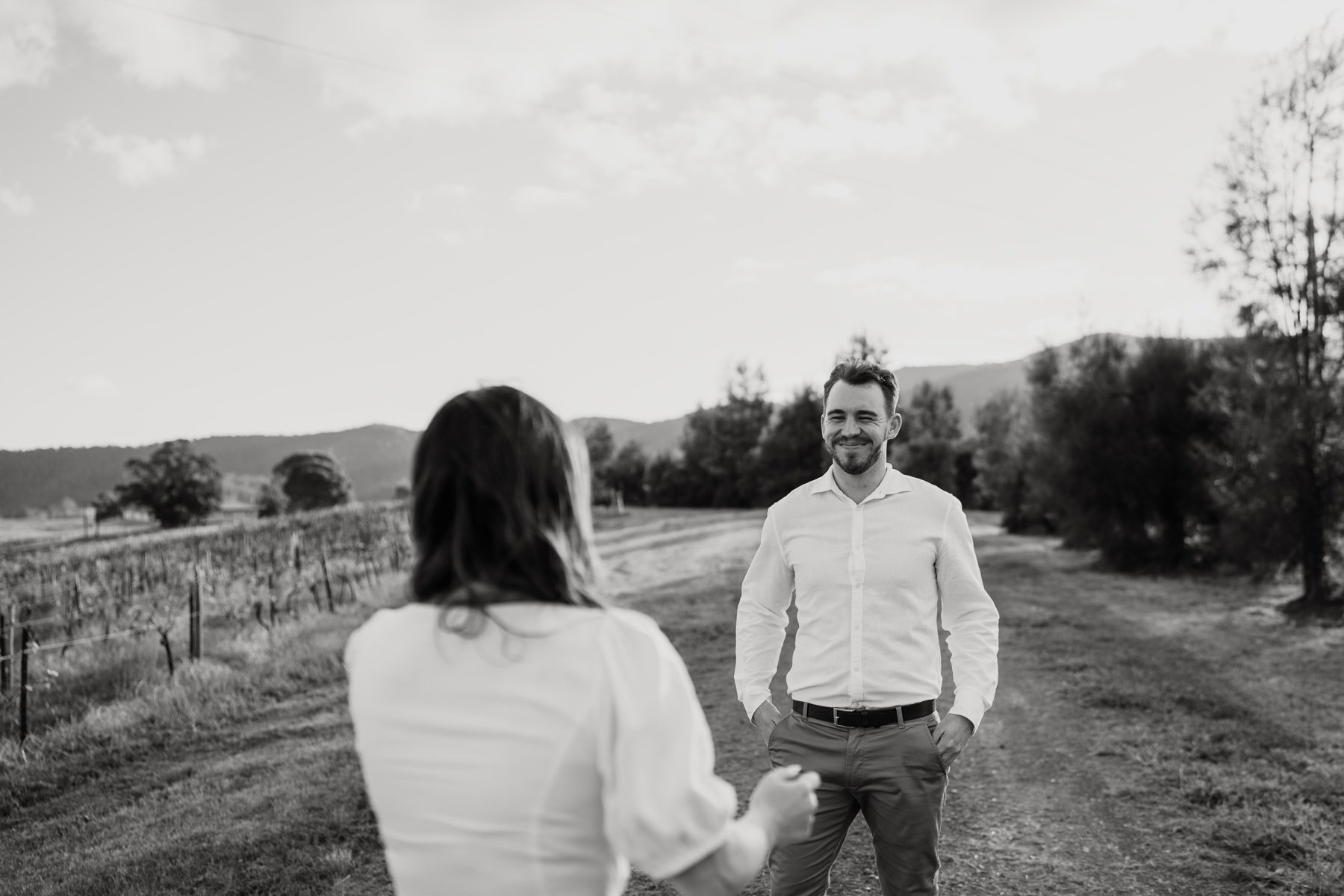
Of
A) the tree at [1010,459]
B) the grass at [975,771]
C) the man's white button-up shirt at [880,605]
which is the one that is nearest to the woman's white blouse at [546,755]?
the man's white button-up shirt at [880,605]

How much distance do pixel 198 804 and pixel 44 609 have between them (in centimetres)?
1340

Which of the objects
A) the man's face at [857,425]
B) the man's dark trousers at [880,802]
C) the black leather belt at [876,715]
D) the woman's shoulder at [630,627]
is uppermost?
the man's face at [857,425]

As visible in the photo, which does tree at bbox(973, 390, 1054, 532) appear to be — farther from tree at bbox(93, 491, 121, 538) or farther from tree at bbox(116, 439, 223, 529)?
tree at bbox(93, 491, 121, 538)

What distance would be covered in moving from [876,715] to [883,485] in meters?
0.82

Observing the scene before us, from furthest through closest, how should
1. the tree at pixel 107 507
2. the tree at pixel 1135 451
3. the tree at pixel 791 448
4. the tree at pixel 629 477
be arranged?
the tree at pixel 629 477
the tree at pixel 107 507
the tree at pixel 791 448
the tree at pixel 1135 451

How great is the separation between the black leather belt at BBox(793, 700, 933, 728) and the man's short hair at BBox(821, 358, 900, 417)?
1.09m

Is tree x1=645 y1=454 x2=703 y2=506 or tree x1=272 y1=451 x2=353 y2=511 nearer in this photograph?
tree x1=645 y1=454 x2=703 y2=506

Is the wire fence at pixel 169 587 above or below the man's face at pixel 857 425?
below

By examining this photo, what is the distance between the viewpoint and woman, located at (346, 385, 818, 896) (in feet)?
4.81

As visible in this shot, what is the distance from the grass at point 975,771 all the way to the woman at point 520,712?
3.73 metres

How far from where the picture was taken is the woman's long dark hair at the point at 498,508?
1524mm

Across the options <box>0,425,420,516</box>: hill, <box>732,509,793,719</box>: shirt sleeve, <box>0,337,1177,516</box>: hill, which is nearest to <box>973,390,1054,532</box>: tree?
<box>0,337,1177,516</box>: hill

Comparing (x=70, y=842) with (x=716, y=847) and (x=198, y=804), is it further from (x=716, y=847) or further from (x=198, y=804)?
(x=716, y=847)

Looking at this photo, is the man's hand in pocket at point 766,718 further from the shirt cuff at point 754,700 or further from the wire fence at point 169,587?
the wire fence at point 169,587
